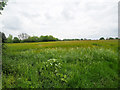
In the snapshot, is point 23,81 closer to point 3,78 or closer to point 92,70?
point 3,78

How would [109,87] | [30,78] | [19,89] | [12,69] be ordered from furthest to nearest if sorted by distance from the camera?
[12,69] < [30,78] < [109,87] < [19,89]

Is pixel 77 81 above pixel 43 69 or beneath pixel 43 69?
beneath

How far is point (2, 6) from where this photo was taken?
2.78 meters

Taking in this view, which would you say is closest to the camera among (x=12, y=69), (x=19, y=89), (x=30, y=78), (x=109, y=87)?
(x=19, y=89)

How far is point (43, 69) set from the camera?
11.0 feet

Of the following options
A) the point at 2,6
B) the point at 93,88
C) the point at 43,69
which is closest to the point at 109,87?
the point at 93,88

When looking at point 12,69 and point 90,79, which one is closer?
point 90,79

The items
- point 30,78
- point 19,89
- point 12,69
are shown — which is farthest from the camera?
point 12,69

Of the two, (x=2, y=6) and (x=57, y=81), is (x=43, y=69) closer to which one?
(x=57, y=81)

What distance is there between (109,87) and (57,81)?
207cm

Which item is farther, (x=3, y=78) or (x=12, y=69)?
(x=12, y=69)

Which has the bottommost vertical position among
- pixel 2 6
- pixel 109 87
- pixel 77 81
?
pixel 109 87

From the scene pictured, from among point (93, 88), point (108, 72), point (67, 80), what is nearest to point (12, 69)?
point (67, 80)

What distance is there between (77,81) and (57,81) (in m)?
0.83
